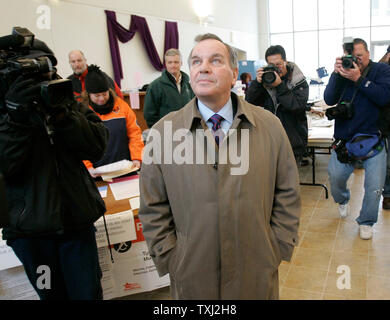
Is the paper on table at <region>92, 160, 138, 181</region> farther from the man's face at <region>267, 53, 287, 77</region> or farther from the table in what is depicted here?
the table

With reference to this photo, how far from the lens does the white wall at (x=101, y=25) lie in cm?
425

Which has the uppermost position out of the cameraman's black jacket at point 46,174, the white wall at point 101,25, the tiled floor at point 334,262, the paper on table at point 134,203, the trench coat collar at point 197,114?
the white wall at point 101,25

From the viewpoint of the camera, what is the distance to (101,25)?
5387 millimetres

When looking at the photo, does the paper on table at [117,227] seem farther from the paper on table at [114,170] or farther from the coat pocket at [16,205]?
the coat pocket at [16,205]

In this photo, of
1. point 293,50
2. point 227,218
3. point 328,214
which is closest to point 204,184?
point 227,218

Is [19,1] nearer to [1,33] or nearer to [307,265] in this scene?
[1,33]

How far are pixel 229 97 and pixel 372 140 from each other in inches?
69.5

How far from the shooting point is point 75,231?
1.42m

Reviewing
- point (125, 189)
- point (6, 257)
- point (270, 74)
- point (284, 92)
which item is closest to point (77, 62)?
point (125, 189)

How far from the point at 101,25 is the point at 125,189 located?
4203 millimetres

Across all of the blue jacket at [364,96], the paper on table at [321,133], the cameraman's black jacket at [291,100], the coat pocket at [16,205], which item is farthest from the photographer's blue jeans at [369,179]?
the coat pocket at [16,205]

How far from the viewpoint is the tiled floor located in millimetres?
2178

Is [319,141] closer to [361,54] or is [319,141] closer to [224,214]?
[361,54]

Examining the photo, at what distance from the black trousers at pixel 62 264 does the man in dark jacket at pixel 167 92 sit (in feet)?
7.11
